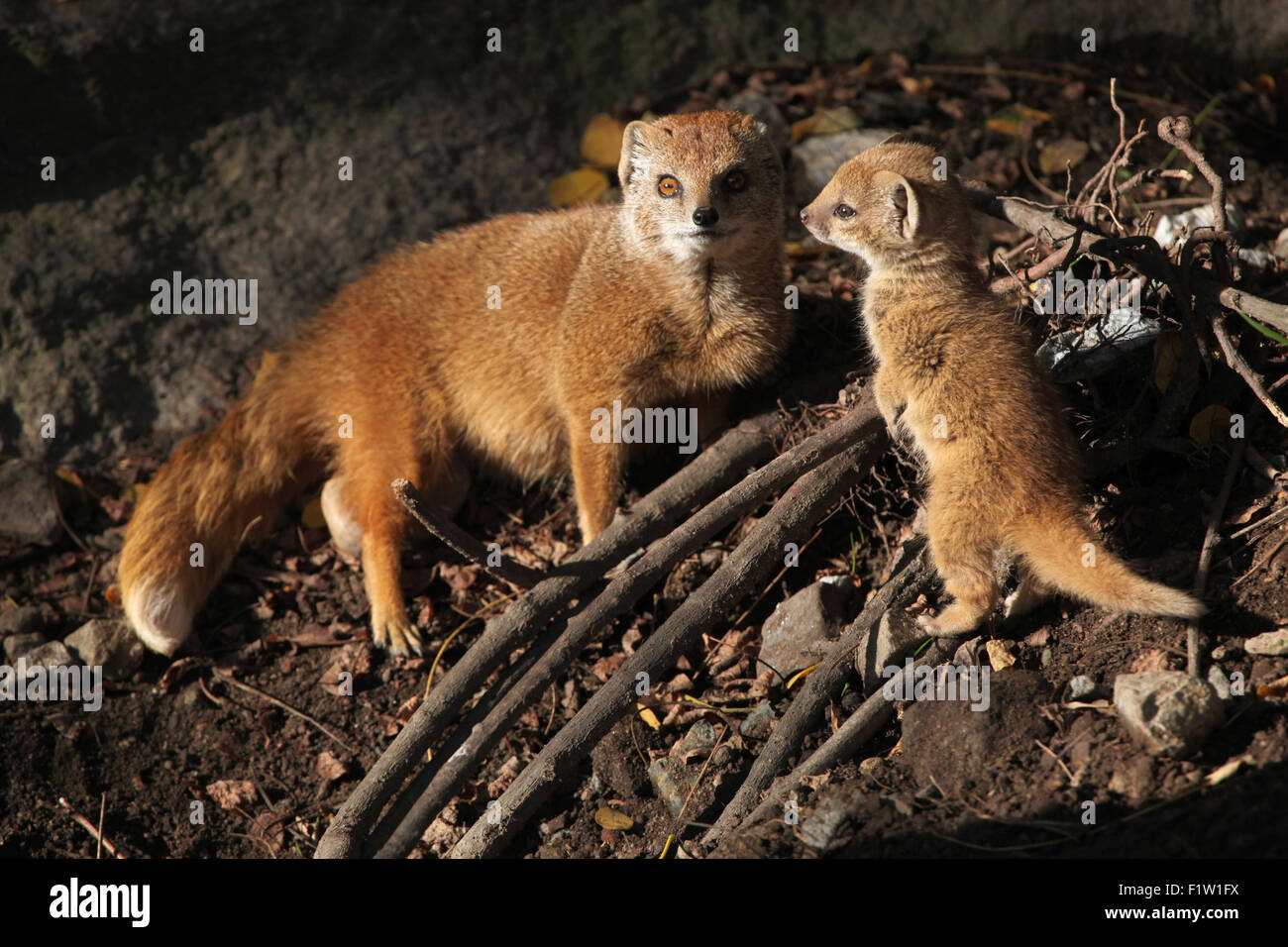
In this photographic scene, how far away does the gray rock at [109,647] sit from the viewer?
4.50m

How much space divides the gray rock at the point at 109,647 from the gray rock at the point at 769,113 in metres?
3.95

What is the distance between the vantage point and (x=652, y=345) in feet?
14.7

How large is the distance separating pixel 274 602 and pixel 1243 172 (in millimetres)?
5044

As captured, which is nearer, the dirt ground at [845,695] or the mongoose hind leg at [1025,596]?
the dirt ground at [845,695]

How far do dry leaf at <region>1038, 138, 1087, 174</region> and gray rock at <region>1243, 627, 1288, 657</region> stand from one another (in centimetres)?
289

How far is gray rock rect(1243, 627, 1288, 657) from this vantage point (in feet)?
10.4

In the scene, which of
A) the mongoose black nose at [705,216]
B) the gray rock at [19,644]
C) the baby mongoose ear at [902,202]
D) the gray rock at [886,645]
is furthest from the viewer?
the gray rock at [19,644]

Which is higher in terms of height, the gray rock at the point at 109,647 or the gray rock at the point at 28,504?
the gray rock at the point at 28,504

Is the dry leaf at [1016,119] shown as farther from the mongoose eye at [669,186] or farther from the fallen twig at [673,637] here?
the fallen twig at [673,637]

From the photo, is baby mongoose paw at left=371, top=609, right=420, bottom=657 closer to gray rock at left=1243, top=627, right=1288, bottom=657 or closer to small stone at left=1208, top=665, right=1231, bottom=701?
small stone at left=1208, top=665, right=1231, bottom=701

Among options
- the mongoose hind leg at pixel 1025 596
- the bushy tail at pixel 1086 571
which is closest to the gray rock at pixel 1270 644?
the bushy tail at pixel 1086 571

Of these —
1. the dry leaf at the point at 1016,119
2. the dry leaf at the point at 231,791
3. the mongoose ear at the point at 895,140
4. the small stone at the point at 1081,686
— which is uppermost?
the dry leaf at the point at 1016,119

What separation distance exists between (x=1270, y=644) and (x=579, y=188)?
13.2 ft

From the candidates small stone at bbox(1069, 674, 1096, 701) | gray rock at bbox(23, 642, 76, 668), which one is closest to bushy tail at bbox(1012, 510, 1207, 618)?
small stone at bbox(1069, 674, 1096, 701)
